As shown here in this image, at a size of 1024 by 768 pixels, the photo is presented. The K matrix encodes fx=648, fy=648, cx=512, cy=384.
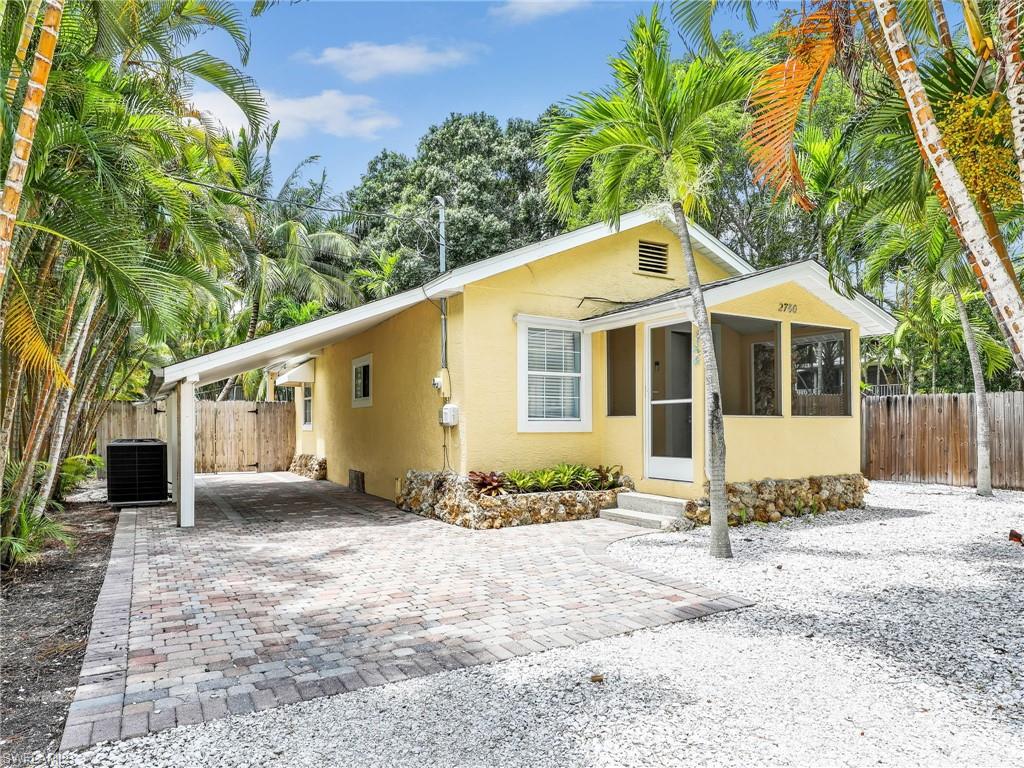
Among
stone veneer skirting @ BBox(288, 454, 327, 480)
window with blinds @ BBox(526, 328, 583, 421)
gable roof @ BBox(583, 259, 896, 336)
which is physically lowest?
stone veneer skirting @ BBox(288, 454, 327, 480)

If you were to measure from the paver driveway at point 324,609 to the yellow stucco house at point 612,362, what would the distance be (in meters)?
1.69

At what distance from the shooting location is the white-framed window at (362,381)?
13148mm

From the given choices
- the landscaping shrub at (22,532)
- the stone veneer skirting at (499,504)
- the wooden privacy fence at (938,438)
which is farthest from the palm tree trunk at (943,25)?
the wooden privacy fence at (938,438)

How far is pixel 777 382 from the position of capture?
9.61 meters

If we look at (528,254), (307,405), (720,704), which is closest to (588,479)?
(528,254)

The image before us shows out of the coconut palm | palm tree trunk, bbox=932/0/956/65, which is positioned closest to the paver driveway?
the coconut palm

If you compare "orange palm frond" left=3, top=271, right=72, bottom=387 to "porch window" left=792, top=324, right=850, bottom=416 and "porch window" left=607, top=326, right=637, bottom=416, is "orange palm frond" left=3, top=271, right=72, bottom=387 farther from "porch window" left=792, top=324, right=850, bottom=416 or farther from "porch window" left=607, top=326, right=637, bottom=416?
"porch window" left=792, top=324, right=850, bottom=416

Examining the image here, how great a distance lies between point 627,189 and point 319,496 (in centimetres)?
857

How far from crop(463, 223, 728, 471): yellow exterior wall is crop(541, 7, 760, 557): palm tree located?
2836 mm

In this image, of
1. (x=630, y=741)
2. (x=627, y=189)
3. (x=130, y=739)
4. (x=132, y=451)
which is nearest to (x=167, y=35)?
(x=627, y=189)

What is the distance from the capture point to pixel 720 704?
338 cm

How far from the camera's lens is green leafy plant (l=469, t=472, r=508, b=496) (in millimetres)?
9070

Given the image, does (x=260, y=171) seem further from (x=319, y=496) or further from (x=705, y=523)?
(x=705, y=523)

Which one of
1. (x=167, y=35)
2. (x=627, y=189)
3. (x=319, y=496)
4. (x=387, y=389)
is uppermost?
(x=167, y=35)
